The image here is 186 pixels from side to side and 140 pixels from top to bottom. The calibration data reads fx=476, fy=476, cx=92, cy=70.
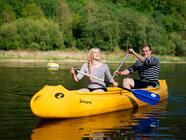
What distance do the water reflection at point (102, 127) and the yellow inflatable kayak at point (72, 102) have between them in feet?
0.58

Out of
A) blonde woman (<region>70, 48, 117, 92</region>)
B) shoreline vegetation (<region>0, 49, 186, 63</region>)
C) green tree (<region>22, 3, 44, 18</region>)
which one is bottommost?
shoreline vegetation (<region>0, 49, 186, 63</region>)

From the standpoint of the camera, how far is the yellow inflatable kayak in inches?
437

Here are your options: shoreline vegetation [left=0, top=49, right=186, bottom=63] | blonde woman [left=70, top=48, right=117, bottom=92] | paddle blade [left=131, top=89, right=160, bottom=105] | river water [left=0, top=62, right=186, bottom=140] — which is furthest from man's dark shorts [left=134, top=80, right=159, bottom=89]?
shoreline vegetation [left=0, top=49, right=186, bottom=63]

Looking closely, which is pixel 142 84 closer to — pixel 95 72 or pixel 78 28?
pixel 95 72

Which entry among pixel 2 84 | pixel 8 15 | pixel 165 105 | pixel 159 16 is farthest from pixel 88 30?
pixel 165 105

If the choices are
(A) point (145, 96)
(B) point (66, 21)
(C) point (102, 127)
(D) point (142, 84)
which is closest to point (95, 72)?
(A) point (145, 96)

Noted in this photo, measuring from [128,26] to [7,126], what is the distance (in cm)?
7558

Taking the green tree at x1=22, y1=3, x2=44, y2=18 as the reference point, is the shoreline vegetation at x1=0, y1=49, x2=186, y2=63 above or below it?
below

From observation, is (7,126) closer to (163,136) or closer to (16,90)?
(163,136)

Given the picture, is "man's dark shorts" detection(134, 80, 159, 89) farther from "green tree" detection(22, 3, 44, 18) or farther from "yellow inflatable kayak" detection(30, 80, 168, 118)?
"green tree" detection(22, 3, 44, 18)

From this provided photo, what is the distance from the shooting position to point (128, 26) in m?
85.0

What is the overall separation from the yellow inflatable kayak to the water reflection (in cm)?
18

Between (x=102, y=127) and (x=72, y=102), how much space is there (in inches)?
46.6

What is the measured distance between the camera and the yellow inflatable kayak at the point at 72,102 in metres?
11.1
